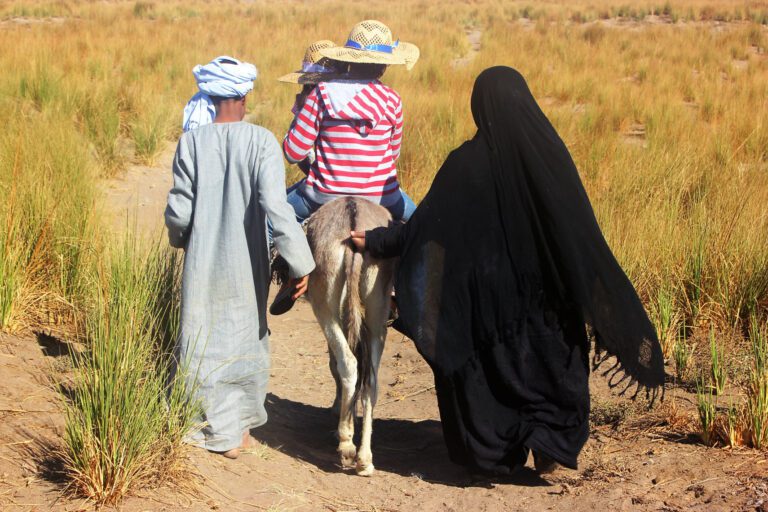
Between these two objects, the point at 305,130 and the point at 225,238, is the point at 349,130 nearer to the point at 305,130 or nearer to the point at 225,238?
the point at 305,130

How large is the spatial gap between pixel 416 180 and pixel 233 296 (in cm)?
462

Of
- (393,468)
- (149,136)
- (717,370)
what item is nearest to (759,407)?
(717,370)

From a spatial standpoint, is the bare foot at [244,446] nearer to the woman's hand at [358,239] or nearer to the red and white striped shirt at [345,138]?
the woman's hand at [358,239]

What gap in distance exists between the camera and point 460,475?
4.64 metres

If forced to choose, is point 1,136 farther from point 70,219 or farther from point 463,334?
point 463,334

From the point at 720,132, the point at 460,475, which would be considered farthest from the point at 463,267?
the point at 720,132

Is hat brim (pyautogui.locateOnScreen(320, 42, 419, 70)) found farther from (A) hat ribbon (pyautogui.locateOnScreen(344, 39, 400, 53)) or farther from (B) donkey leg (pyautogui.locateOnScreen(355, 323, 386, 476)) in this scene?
(B) donkey leg (pyautogui.locateOnScreen(355, 323, 386, 476))

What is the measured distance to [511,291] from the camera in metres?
4.19

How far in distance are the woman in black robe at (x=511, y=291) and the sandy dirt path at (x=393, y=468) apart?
225mm

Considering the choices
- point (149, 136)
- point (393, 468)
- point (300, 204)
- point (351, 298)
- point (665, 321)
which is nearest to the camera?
point (351, 298)

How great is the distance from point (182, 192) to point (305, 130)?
88 centimetres

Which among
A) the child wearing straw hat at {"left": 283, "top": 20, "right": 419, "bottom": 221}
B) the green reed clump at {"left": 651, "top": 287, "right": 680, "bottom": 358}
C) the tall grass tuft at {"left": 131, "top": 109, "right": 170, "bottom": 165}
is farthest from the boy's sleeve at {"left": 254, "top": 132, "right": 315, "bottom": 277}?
the tall grass tuft at {"left": 131, "top": 109, "right": 170, "bottom": 165}

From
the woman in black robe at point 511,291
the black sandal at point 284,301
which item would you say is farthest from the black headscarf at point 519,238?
the black sandal at point 284,301

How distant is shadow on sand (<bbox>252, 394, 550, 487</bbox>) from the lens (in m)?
4.59
